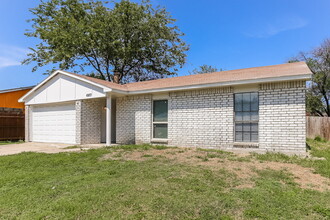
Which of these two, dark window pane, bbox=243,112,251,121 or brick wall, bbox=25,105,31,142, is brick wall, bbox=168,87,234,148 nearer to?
dark window pane, bbox=243,112,251,121

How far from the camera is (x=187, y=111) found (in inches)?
356

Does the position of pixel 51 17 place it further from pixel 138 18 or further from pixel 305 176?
pixel 305 176

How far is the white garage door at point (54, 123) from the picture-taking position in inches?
440

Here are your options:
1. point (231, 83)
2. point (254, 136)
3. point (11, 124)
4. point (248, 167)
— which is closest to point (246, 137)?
point (254, 136)

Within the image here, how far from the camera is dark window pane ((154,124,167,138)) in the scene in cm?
966

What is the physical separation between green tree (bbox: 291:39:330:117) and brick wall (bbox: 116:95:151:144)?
58.4 ft

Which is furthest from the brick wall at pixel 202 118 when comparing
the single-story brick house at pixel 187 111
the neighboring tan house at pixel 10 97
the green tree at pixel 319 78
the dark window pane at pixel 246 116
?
the green tree at pixel 319 78

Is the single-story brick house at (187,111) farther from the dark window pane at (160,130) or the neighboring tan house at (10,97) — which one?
the neighboring tan house at (10,97)

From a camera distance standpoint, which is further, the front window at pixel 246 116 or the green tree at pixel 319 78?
the green tree at pixel 319 78

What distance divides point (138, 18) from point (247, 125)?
15762 millimetres

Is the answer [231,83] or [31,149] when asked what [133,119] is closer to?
[31,149]

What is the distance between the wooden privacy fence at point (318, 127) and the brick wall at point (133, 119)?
36.6ft

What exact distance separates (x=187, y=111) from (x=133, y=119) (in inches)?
116

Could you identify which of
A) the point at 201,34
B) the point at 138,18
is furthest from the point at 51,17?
the point at 201,34
